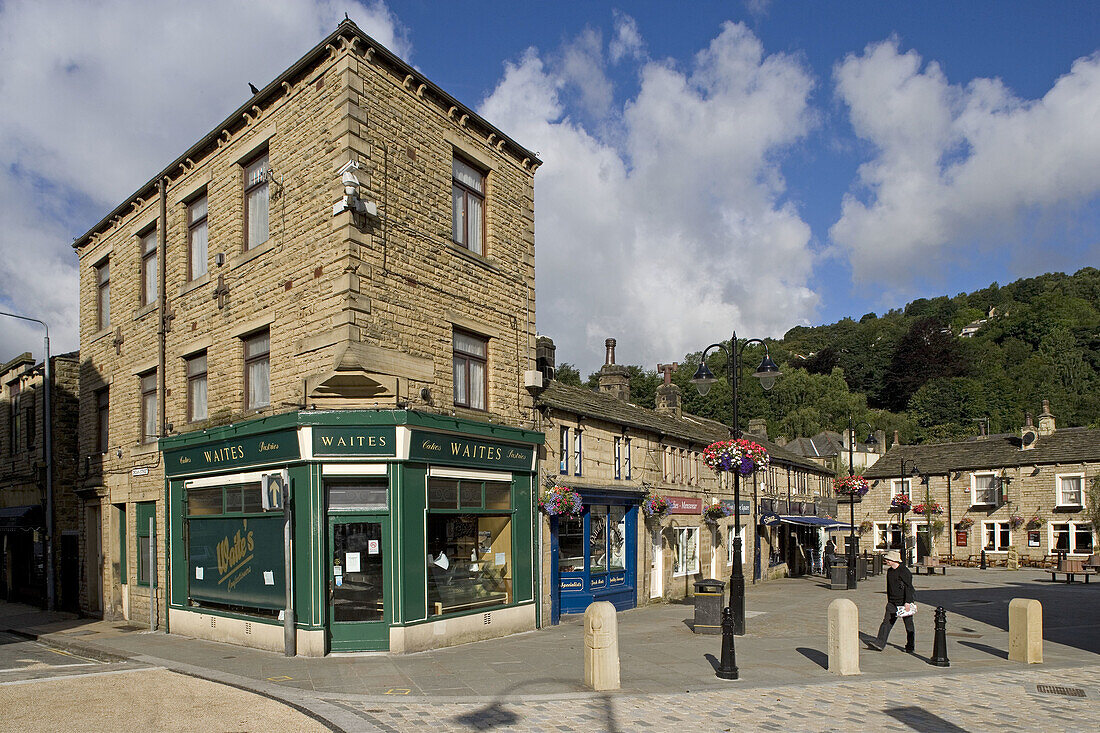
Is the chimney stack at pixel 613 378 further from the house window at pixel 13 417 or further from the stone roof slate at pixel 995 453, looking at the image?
the stone roof slate at pixel 995 453

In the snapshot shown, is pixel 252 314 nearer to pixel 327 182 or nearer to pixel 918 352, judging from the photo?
pixel 327 182

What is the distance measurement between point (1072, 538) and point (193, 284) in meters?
42.5

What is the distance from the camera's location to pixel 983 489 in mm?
43812

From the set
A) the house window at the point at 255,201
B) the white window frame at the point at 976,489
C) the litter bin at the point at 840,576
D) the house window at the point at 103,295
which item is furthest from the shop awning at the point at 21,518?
the white window frame at the point at 976,489

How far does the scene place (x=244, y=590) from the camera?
560 inches

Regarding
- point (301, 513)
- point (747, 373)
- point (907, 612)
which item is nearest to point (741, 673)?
point (907, 612)

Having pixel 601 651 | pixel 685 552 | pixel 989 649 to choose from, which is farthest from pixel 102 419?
pixel 989 649

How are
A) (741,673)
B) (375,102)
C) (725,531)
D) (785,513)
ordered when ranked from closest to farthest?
(741,673) < (375,102) < (725,531) < (785,513)

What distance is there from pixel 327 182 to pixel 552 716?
9301mm

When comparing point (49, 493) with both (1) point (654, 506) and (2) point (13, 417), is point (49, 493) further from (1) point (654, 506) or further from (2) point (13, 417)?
(1) point (654, 506)

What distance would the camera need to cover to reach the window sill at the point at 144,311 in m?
18.5

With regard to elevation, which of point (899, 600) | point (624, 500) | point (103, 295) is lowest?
point (899, 600)

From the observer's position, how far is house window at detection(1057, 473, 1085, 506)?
131 feet

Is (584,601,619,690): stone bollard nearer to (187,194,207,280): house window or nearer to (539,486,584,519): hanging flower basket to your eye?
(539,486,584,519): hanging flower basket
